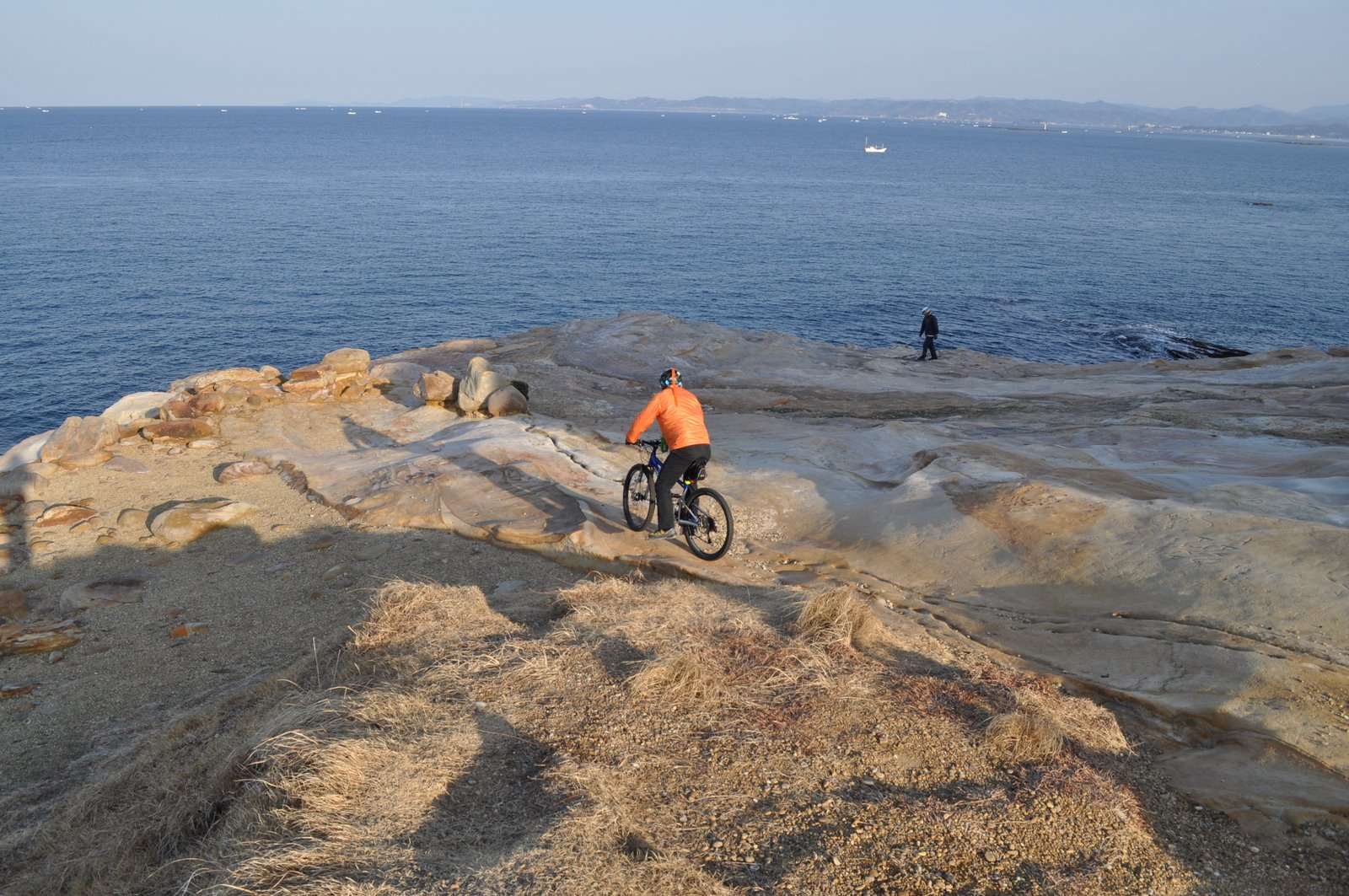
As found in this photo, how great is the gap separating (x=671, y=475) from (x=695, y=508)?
695mm

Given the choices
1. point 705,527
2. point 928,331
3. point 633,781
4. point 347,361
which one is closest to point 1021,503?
point 705,527

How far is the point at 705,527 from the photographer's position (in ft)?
41.1

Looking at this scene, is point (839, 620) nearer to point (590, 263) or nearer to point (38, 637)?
point (38, 637)

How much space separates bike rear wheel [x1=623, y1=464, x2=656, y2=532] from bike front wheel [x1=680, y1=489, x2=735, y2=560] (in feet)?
2.33

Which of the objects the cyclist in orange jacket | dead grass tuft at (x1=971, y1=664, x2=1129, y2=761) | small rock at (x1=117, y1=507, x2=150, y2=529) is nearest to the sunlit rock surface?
dead grass tuft at (x1=971, y1=664, x2=1129, y2=761)

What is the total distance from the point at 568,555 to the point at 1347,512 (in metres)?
11.0

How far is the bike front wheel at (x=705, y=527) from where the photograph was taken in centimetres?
1233

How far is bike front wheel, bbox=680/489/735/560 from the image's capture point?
12.3 m

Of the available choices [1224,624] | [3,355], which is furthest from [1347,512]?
[3,355]

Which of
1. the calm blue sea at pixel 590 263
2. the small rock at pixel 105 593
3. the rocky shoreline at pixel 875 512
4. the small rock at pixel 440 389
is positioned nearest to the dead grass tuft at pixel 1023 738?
the rocky shoreline at pixel 875 512

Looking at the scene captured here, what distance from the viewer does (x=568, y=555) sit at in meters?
13.2

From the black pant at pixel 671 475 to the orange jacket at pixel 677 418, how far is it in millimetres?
90

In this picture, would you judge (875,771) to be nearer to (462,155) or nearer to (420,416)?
(420,416)

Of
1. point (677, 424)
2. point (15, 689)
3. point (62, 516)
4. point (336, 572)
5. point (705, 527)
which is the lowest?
point (15, 689)
